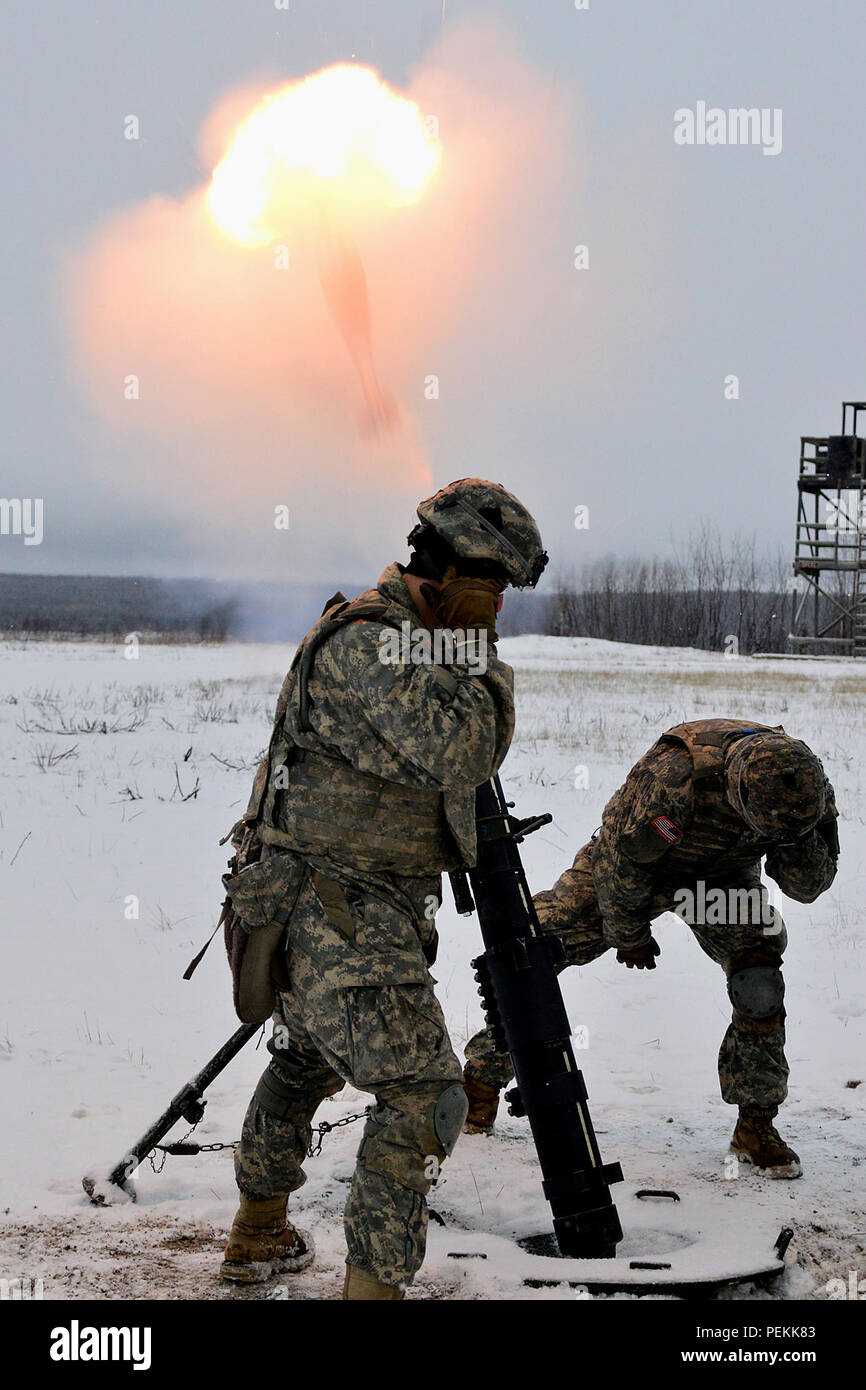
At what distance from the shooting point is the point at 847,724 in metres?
16.0

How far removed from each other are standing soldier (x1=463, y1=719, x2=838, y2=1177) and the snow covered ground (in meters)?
0.26

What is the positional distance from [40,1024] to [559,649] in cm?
3582

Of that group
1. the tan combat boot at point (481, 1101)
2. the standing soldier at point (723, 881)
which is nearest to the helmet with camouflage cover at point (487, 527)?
the standing soldier at point (723, 881)

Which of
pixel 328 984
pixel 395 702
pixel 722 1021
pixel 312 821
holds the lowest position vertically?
pixel 722 1021

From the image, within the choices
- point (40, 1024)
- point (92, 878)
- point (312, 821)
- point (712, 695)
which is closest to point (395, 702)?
point (312, 821)

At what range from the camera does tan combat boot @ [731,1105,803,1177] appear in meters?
4.34

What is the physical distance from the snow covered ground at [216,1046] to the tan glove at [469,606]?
1934mm

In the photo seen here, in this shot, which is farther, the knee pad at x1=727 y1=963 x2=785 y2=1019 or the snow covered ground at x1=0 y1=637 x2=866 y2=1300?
the knee pad at x1=727 y1=963 x2=785 y2=1019

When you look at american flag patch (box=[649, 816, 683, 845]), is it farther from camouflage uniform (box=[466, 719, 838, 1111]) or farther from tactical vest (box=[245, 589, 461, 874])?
tactical vest (box=[245, 589, 461, 874])

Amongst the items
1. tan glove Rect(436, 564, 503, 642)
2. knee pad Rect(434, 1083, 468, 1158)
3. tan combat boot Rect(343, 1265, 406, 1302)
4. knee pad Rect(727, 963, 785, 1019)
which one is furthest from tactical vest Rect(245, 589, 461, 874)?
knee pad Rect(727, 963, 785, 1019)

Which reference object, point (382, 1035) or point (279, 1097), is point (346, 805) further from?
point (279, 1097)

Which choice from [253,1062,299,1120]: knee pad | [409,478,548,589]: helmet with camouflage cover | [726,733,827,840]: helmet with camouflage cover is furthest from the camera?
[726,733,827,840]: helmet with camouflage cover

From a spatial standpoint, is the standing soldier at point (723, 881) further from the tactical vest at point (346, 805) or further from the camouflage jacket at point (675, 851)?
the tactical vest at point (346, 805)

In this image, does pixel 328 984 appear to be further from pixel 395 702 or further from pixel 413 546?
pixel 413 546
